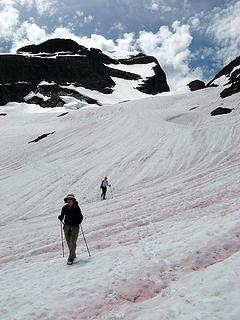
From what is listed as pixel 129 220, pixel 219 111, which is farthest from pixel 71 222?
pixel 219 111

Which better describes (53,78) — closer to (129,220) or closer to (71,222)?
(129,220)

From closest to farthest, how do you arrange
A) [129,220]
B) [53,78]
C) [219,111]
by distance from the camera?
[129,220]
[219,111]
[53,78]

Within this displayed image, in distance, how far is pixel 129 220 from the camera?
20578 millimetres

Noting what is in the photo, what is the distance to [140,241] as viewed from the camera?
15.6 meters

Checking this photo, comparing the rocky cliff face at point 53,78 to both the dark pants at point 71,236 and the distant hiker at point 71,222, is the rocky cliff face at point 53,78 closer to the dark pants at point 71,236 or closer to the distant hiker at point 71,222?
the distant hiker at point 71,222

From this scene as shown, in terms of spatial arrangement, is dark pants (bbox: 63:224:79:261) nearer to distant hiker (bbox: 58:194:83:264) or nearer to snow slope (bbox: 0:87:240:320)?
distant hiker (bbox: 58:194:83:264)

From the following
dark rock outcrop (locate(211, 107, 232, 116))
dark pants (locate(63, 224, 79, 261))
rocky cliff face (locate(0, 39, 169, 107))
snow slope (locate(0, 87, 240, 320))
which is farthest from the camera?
rocky cliff face (locate(0, 39, 169, 107))

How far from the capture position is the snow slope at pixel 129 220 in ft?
32.6

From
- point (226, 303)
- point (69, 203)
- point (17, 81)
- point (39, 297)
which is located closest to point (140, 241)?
point (69, 203)

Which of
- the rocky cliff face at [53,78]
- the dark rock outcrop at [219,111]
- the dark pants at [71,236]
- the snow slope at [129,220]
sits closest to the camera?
the snow slope at [129,220]

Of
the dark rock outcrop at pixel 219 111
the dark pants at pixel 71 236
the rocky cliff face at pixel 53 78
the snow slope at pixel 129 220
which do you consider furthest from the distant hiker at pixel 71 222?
the rocky cliff face at pixel 53 78

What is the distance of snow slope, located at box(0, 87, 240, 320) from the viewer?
9.94m

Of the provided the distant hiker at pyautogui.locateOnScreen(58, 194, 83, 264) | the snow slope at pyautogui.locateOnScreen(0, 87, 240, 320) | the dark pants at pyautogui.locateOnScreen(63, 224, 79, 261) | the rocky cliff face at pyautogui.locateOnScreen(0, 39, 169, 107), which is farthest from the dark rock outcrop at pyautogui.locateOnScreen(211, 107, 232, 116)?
the rocky cliff face at pyautogui.locateOnScreen(0, 39, 169, 107)

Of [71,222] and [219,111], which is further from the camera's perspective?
[219,111]
